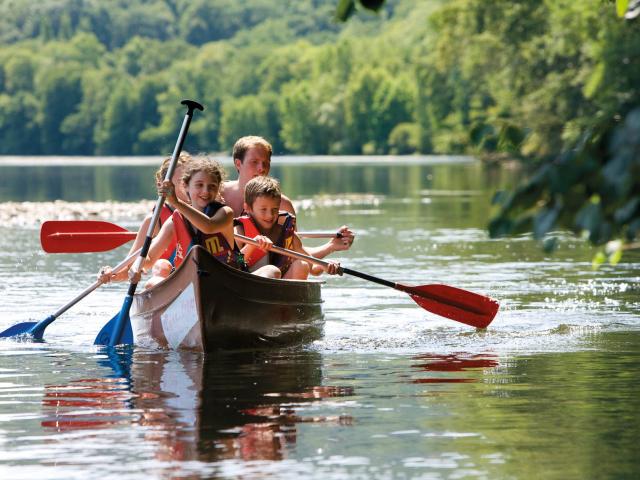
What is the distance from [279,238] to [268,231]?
0.10 metres

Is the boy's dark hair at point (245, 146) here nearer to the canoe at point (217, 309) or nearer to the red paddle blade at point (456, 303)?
the canoe at point (217, 309)

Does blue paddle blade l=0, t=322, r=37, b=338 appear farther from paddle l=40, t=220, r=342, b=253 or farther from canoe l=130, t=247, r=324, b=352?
paddle l=40, t=220, r=342, b=253

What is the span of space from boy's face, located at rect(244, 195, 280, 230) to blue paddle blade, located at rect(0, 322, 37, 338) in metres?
1.93

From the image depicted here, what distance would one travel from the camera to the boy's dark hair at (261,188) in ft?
35.2

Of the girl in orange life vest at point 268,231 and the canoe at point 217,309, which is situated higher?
the girl in orange life vest at point 268,231

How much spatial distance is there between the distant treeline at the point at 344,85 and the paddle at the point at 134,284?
31072mm

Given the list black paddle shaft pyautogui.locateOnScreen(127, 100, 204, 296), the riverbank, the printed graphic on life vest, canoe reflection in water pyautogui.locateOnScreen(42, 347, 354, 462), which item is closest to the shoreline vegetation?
the riverbank

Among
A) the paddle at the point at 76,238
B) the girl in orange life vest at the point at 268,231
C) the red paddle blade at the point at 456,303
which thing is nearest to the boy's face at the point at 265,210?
the girl in orange life vest at the point at 268,231

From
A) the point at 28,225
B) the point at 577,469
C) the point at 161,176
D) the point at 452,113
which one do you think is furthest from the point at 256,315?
the point at 452,113

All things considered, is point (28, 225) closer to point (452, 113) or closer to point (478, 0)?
point (478, 0)

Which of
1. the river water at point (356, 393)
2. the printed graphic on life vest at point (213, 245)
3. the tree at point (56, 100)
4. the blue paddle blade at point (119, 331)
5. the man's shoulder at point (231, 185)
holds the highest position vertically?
the tree at point (56, 100)

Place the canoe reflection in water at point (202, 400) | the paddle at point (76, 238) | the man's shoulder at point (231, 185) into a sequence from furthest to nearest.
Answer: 1. the paddle at point (76, 238)
2. the man's shoulder at point (231, 185)
3. the canoe reflection in water at point (202, 400)

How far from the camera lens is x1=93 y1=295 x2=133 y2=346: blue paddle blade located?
35.4 feet

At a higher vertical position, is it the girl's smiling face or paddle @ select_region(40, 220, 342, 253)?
the girl's smiling face
